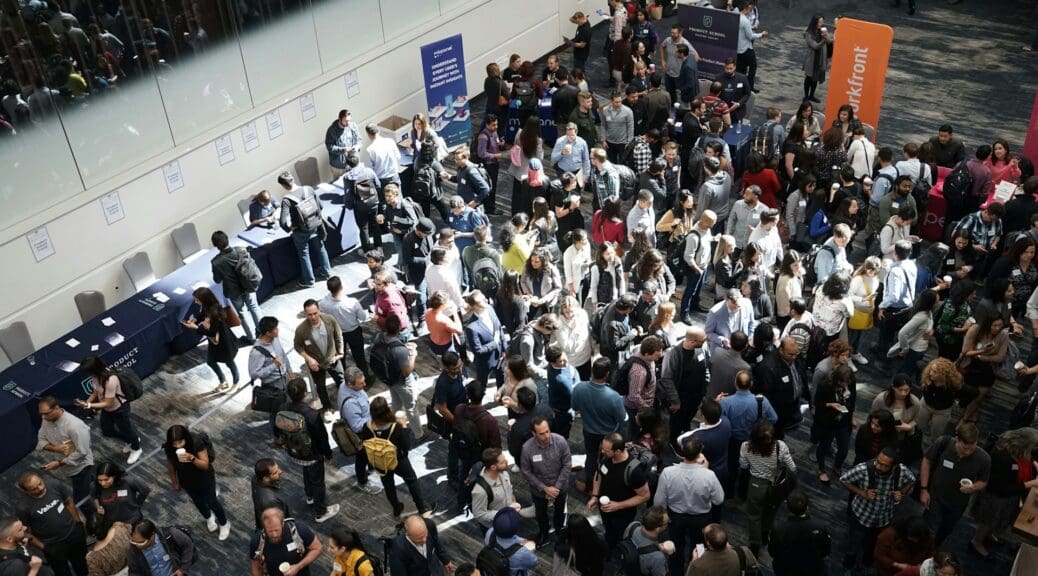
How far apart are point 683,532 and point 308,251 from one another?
18.4ft

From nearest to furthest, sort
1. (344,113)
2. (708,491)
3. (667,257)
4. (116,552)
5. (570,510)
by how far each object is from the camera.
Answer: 1. (708,491)
2. (116,552)
3. (570,510)
4. (667,257)
5. (344,113)

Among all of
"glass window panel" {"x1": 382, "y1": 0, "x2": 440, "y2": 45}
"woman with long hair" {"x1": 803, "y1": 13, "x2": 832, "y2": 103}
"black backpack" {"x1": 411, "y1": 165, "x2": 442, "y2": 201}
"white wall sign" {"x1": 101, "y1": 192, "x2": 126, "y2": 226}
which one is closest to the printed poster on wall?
"woman with long hair" {"x1": 803, "y1": 13, "x2": 832, "y2": 103}

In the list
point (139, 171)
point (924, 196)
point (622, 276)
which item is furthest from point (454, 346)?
point (924, 196)

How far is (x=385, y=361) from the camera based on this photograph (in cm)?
756

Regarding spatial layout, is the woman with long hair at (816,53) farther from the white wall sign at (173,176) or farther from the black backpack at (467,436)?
the black backpack at (467,436)

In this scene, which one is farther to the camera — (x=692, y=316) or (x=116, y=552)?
(x=692, y=316)

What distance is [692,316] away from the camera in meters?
9.69

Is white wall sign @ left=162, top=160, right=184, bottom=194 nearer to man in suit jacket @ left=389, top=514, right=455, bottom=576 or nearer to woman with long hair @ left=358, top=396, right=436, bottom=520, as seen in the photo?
woman with long hair @ left=358, top=396, right=436, bottom=520

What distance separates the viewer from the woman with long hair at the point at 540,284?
27.9 feet

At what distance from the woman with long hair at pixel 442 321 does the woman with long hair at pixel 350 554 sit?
2.62m

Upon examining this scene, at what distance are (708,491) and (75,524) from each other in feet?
14.7

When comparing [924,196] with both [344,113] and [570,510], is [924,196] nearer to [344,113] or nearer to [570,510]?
[570,510]

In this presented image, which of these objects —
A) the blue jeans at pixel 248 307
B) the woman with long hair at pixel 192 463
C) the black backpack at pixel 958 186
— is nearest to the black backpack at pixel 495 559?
the woman with long hair at pixel 192 463

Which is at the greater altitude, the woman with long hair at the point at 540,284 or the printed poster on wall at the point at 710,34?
the printed poster on wall at the point at 710,34
